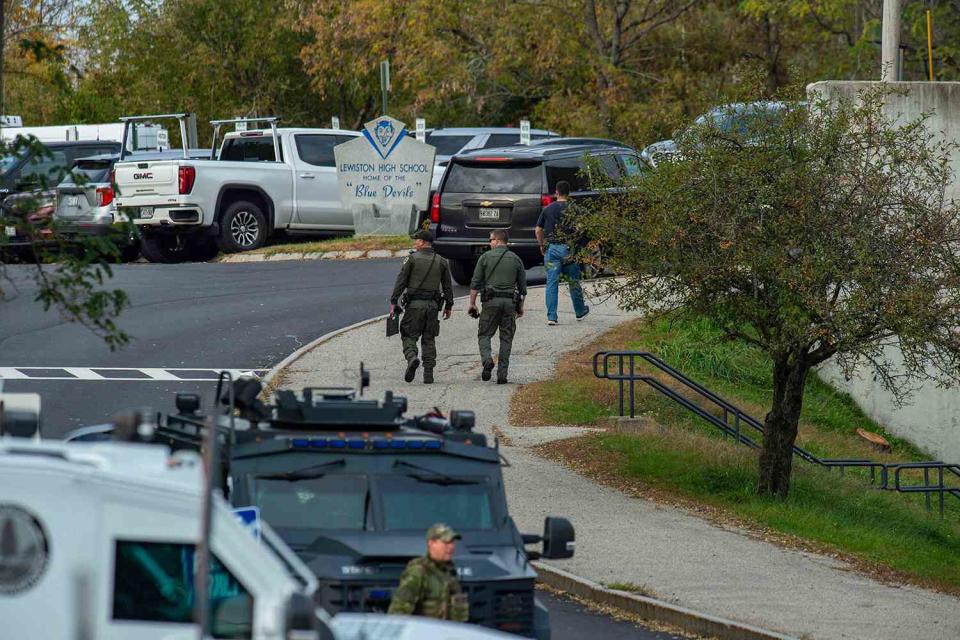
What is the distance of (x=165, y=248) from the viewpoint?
3044 centimetres

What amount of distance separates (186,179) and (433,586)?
A: 2069 centimetres

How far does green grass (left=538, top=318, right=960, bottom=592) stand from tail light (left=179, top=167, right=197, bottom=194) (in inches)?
349

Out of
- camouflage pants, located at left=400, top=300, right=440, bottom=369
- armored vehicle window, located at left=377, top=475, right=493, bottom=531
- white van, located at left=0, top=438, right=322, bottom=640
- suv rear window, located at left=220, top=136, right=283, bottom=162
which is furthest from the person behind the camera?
suv rear window, located at left=220, top=136, right=283, bottom=162

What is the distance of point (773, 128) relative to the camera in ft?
51.2

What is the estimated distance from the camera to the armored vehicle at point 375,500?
9.14 m

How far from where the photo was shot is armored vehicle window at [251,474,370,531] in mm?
9508

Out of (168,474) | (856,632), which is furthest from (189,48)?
(168,474)

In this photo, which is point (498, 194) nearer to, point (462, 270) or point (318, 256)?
point (462, 270)

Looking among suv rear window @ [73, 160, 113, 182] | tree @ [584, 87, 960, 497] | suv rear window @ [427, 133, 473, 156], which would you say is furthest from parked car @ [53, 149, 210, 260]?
tree @ [584, 87, 960, 497]

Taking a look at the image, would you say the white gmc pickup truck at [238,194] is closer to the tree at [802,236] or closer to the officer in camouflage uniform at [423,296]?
the officer in camouflage uniform at [423,296]

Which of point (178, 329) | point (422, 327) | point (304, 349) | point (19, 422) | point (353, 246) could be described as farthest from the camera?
point (353, 246)

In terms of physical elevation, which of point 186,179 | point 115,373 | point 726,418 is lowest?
point 726,418

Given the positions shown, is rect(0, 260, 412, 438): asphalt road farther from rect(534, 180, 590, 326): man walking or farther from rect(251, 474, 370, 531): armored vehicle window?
rect(251, 474, 370, 531): armored vehicle window

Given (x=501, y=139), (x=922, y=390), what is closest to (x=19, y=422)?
(x=922, y=390)
